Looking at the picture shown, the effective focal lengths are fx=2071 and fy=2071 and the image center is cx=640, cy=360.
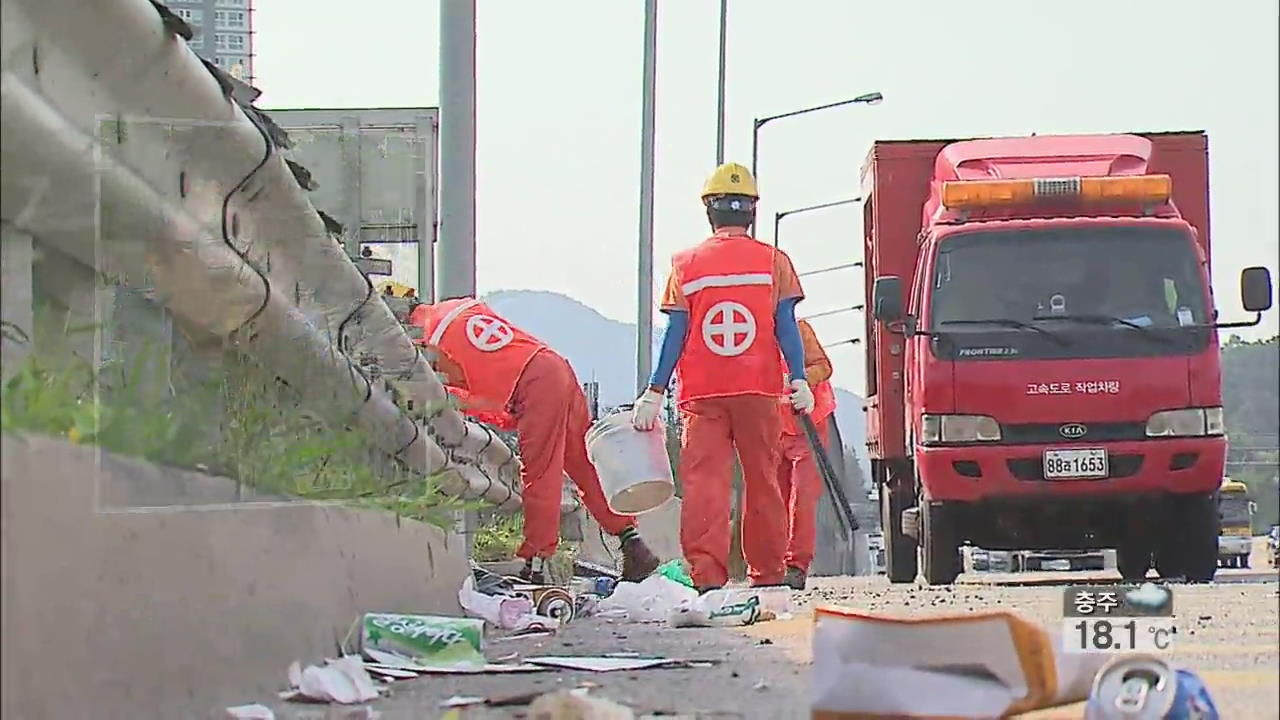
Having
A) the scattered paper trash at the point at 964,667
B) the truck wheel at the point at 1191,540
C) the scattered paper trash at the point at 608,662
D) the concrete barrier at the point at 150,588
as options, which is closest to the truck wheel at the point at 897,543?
the truck wheel at the point at 1191,540

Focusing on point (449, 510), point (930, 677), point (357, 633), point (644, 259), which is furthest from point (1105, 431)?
point (644, 259)

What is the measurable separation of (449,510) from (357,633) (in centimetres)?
221

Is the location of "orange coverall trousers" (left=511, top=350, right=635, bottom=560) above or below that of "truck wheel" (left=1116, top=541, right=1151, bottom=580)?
above

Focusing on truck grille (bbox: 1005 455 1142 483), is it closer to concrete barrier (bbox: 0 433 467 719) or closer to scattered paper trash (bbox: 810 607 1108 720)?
concrete barrier (bbox: 0 433 467 719)

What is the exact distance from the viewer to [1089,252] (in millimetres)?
10312

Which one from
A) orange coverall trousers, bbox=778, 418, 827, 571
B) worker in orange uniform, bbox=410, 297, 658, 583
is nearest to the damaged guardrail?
worker in orange uniform, bbox=410, 297, 658, 583

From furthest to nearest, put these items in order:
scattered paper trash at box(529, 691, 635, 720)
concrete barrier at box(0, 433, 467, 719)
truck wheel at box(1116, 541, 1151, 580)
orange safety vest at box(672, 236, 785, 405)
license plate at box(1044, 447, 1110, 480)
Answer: license plate at box(1044, 447, 1110, 480) → truck wheel at box(1116, 541, 1151, 580) → orange safety vest at box(672, 236, 785, 405) → scattered paper trash at box(529, 691, 635, 720) → concrete barrier at box(0, 433, 467, 719)

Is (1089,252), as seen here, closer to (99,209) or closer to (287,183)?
(287,183)

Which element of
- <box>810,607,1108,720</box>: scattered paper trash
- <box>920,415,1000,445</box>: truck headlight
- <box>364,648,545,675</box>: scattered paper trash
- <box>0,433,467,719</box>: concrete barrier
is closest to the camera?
<box>0,433,467,719</box>: concrete barrier

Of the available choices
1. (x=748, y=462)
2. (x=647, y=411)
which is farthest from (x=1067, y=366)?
(x=647, y=411)

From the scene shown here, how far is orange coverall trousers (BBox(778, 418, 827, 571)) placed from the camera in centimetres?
1126

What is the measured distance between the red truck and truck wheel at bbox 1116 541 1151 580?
2 centimetres

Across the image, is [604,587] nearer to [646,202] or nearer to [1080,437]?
[1080,437]

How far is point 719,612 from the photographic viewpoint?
6.76 metres
